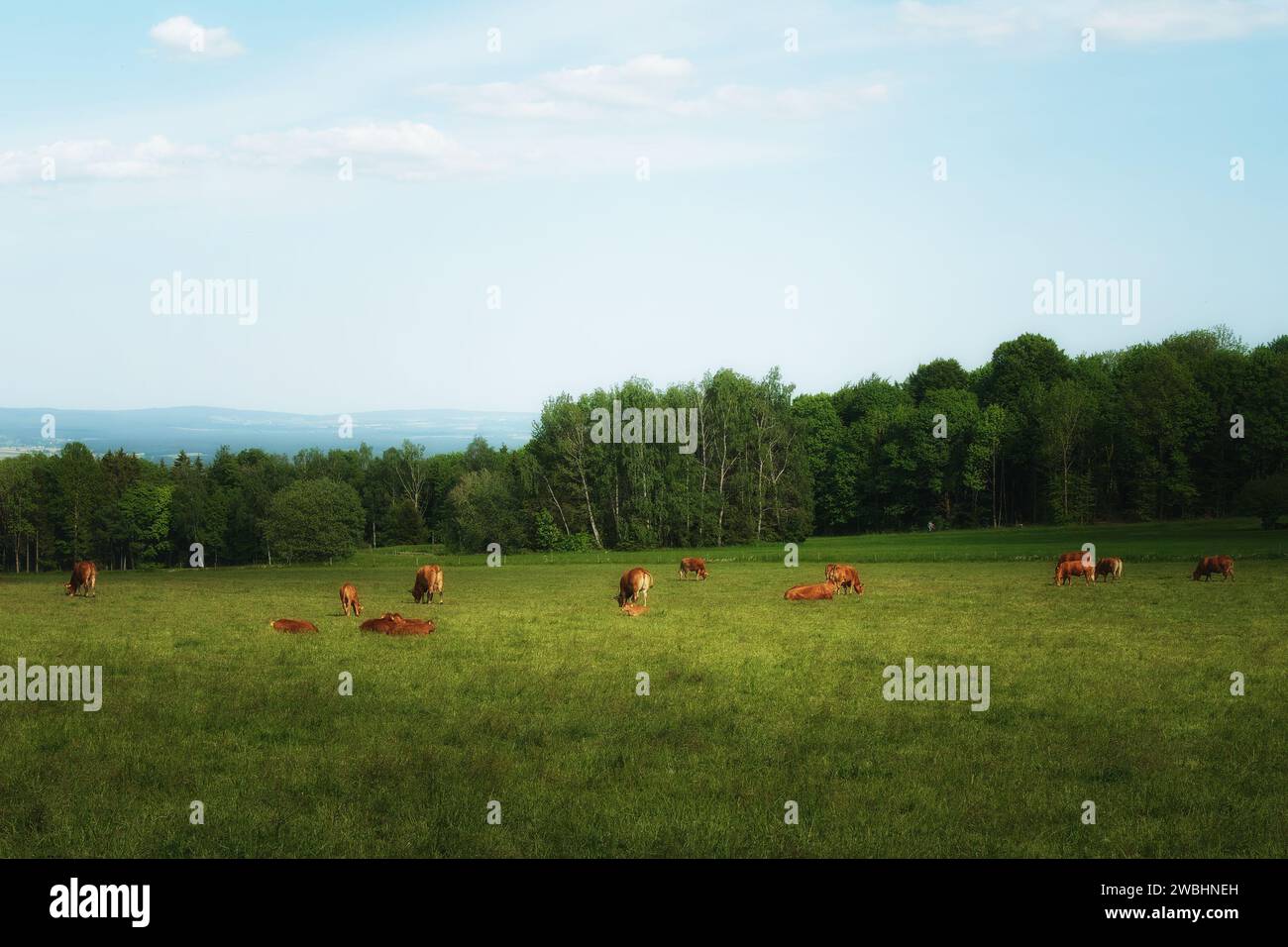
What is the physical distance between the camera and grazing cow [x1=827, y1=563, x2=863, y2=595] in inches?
1331

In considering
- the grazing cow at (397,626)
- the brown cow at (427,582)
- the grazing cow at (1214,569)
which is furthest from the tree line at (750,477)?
the grazing cow at (397,626)

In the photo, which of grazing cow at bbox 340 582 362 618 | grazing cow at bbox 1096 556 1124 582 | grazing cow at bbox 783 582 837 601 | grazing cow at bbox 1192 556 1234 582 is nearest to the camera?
grazing cow at bbox 340 582 362 618

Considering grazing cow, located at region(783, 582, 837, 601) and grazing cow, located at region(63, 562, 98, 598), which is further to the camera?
grazing cow, located at region(63, 562, 98, 598)

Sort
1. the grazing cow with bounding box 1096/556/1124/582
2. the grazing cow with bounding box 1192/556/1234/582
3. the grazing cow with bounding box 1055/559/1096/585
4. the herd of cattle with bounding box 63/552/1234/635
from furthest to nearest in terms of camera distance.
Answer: the grazing cow with bounding box 1096/556/1124/582 < the grazing cow with bounding box 1192/556/1234/582 < the grazing cow with bounding box 1055/559/1096/585 < the herd of cattle with bounding box 63/552/1234/635

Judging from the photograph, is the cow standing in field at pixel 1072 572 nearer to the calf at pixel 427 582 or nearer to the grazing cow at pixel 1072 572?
the grazing cow at pixel 1072 572

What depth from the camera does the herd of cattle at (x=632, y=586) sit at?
2295cm

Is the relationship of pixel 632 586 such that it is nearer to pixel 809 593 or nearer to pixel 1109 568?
pixel 809 593

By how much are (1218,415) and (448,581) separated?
6730cm

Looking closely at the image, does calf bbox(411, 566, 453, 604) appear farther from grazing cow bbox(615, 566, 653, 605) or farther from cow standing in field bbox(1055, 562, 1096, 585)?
cow standing in field bbox(1055, 562, 1096, 585)

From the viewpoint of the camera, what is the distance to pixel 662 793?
34.8ft

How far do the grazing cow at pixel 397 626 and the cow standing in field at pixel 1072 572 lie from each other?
73.4ft

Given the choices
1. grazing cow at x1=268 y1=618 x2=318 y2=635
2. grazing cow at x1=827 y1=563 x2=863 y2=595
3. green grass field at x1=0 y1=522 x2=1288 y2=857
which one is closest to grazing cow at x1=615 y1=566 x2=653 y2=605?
green grass field at x1=0 y1=522 x2=1288 y2=857

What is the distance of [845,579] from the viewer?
111 ft
